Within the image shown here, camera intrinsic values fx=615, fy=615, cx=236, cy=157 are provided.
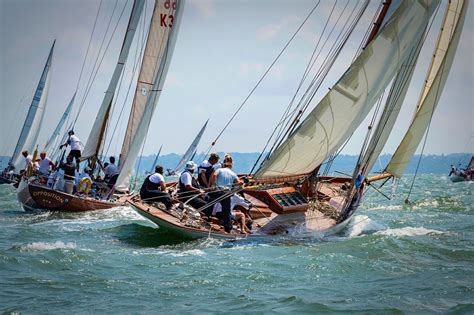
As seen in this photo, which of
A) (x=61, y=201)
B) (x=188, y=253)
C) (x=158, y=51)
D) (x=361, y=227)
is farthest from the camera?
(x=158, y=51)

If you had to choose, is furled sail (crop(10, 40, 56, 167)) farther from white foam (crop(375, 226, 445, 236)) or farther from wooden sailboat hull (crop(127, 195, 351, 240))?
white foam (crop(375, 226, 445, 236))

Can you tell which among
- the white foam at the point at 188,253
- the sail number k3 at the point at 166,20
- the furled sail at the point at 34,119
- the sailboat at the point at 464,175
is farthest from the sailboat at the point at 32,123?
the sailboat at the point at 464,175

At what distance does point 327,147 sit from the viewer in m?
16.3

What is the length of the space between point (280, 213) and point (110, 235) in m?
4.60

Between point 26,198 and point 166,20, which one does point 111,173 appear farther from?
point 166,20

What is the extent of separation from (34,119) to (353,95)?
2987cm

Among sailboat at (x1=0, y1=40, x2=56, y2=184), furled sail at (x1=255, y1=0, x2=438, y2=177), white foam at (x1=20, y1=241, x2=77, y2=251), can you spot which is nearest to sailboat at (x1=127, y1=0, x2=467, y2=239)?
furled sail at (x1=255, y1=0, x2=438, y2=177)

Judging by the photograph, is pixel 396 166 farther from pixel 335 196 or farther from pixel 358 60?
pixel 358 60

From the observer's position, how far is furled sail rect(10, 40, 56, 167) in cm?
4044

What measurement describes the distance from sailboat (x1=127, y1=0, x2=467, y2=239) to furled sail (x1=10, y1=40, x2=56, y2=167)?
26.9 meters

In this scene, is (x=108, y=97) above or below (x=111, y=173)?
above

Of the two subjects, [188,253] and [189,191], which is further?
[189,191]

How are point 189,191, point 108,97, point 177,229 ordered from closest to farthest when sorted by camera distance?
point 177,229 → point 189,191 → point 108,97

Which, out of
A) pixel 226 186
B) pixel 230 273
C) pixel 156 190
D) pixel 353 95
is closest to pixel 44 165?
pixel 156 190
